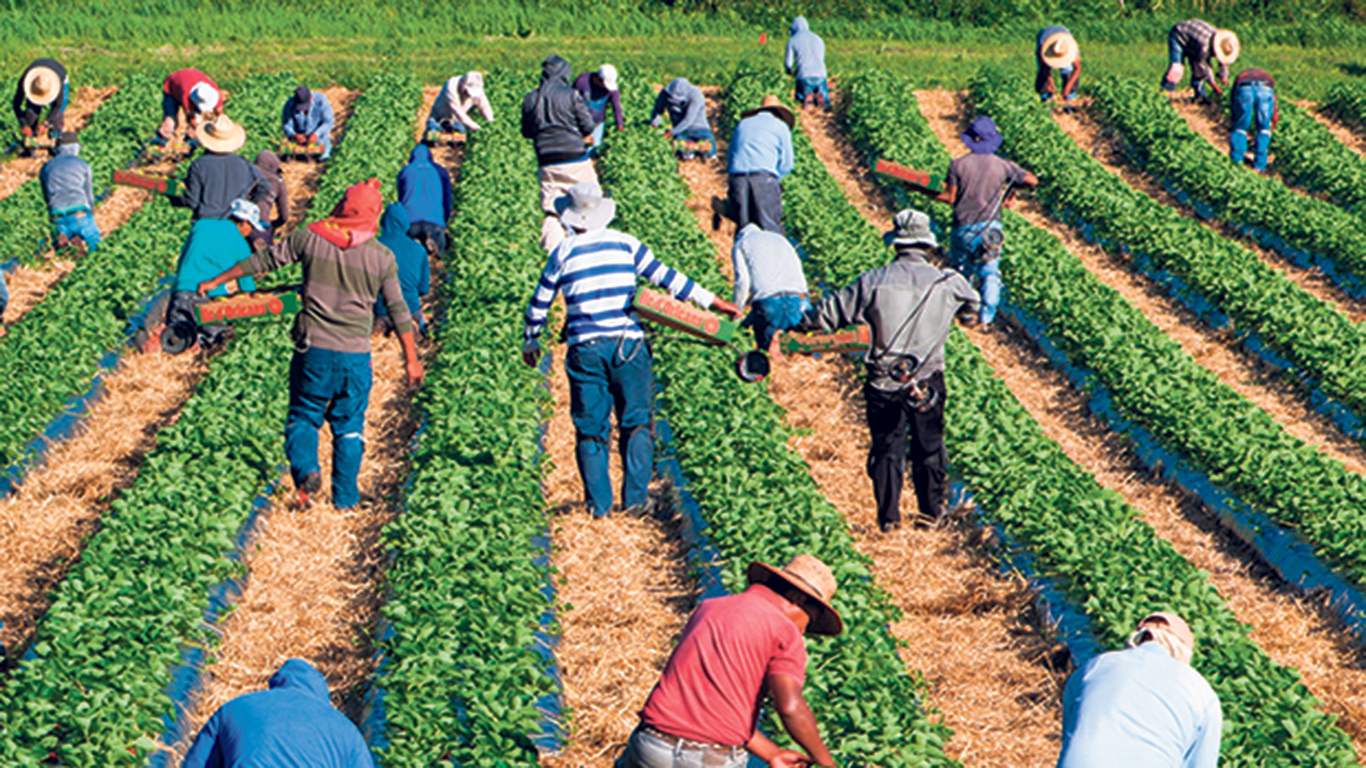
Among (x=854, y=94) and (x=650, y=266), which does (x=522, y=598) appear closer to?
(x=650, y=266)

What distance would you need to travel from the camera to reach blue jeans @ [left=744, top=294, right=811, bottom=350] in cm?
1207

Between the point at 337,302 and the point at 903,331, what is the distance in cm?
387

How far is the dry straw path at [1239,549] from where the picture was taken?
865 centimetres

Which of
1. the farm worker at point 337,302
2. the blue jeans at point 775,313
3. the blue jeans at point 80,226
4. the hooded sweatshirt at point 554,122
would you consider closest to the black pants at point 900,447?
the blue jeans at point 775,313

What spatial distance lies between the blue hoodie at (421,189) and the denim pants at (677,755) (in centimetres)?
988

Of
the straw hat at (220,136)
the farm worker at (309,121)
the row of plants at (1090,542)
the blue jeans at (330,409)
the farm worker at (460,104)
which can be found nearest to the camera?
the row of plants at (1090,542)

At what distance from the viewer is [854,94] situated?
2397cm

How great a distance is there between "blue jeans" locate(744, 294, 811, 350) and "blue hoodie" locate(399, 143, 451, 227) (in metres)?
4.38

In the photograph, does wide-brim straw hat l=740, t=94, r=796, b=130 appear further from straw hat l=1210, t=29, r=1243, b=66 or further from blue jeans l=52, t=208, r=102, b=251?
straw hat l=1210, t=29, r=1243, b=66

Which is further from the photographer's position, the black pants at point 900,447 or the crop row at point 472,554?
the black pants at point 900,447

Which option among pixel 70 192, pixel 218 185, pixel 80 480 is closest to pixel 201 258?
pixel 218 185

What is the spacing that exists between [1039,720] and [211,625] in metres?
4.92

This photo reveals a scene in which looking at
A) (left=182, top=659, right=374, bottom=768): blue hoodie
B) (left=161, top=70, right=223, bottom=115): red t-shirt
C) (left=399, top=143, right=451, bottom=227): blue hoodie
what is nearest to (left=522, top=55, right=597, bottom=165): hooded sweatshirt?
(left=399, top=143, right=451, bottom=227): blue hoodie

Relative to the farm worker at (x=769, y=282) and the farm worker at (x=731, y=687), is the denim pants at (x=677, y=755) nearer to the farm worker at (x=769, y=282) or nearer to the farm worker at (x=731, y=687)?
the farm worker at (x=731, y=687)
